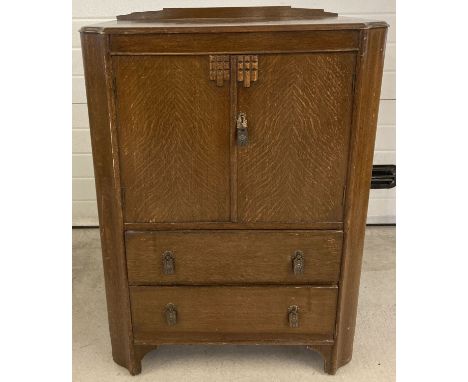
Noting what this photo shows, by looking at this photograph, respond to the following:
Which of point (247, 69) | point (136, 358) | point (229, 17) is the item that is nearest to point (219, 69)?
point (247, 69)

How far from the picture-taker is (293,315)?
5.43 ft

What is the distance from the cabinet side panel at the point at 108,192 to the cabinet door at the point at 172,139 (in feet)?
0.10

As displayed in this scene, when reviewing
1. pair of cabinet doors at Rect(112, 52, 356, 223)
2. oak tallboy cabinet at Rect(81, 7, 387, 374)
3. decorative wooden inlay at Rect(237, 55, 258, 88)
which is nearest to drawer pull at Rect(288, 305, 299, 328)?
oak tallboy cabinet at Rect(81, 7, 387, 374)

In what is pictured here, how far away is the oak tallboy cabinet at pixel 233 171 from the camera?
1394mm

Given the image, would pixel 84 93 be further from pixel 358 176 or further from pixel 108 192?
pixel 358 176

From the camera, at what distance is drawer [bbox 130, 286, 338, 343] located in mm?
1652

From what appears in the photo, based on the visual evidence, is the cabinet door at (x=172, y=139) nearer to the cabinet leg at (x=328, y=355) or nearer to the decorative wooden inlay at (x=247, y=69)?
the decorative wooden inlay at (x=247, y=69)

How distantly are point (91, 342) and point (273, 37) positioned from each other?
1.24m

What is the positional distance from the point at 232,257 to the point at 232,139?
1.21ft

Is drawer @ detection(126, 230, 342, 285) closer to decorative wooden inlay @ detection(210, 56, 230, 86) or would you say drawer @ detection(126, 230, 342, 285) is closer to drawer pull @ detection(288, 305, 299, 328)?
drawer pull @ detection(288, 305, 299, 328)

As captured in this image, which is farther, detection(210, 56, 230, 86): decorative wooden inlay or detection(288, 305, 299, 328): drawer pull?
detection(288, 305, 299, 328): drawer pull

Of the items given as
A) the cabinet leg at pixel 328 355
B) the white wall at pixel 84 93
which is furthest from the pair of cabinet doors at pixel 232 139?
the white wall at pixel 84 93

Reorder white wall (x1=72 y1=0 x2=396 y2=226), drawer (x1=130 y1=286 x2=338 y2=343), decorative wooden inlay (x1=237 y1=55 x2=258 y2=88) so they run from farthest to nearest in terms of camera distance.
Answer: white wall (x1=72 y1=0 x2=396 y2=226) < drawer (x1=130 y1=286 x2=338 y2=343) < decorative wooden inlay (x1=237 y1=55 x2=258 y2=88)

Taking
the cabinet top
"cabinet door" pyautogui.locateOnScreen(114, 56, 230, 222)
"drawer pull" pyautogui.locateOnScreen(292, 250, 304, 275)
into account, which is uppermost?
the cabinet top
